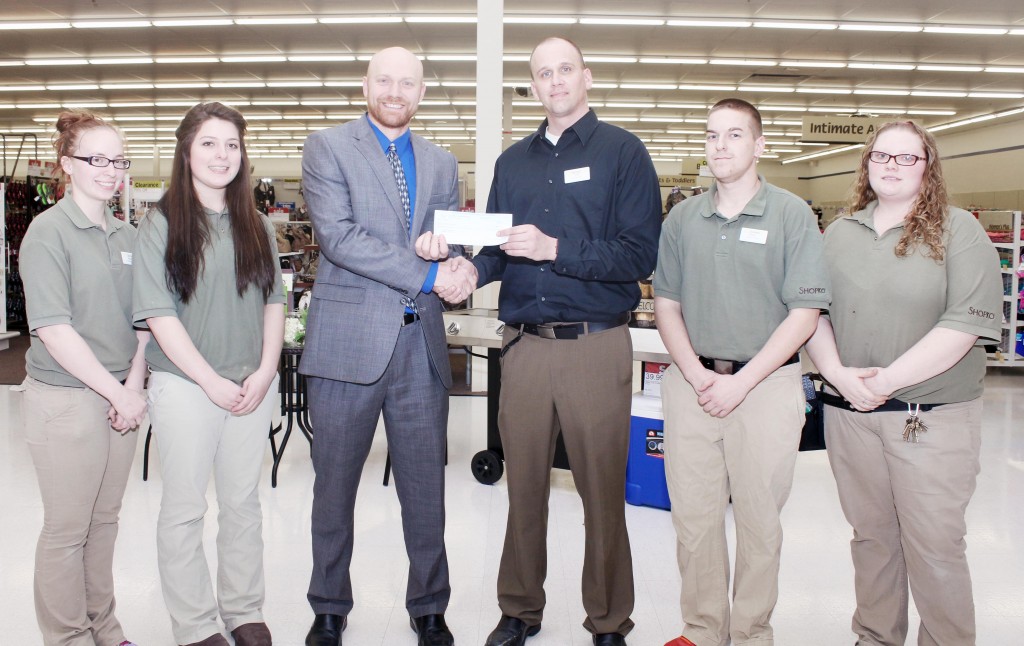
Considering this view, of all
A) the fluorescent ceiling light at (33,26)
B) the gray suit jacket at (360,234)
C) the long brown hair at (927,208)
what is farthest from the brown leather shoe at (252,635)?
the fluorescent ceiling light at (33,26)

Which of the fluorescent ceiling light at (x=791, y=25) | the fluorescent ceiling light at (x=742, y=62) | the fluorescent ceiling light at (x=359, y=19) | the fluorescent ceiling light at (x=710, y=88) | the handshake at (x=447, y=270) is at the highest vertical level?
the fluorescent ceiling light at (x=710, y=88)

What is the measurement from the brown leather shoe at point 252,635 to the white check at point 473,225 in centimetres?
133

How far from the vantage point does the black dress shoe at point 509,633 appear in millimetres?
2404

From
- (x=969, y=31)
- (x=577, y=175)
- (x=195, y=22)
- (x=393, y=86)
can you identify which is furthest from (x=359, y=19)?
(x=577, y=175)

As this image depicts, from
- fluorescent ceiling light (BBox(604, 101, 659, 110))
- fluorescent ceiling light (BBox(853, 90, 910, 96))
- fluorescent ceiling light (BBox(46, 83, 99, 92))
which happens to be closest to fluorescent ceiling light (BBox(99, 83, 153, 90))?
fluorescent ceiling light (BBox(46, 83, 99, 92))

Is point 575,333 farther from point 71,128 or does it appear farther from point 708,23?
point 708,23

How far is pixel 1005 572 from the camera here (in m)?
3.15

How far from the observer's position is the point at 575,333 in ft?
7.64

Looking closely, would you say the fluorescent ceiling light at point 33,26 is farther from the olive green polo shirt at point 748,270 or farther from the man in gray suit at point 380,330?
the olive green polo shirt at point 748,270

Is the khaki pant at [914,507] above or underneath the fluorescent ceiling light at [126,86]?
underneath

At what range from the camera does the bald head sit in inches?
88.5

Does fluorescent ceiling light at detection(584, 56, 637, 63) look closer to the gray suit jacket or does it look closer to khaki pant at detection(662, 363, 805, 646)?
the gray suit jacket

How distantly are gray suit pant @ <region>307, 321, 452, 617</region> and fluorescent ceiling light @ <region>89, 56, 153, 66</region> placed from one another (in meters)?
12.0

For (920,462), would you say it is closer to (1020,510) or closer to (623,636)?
(623,636)
